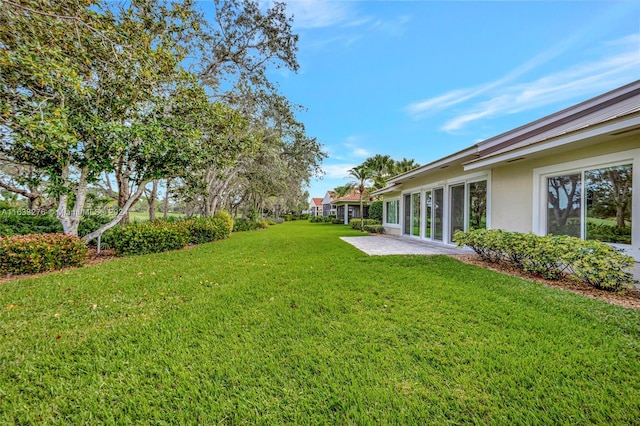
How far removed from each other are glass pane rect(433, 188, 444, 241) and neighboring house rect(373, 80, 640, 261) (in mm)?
243

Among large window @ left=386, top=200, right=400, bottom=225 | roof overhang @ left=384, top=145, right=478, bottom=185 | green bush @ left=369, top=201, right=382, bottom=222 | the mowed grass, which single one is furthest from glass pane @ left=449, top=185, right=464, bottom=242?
green bush @ left=369, top=201, right=382, bottom=222

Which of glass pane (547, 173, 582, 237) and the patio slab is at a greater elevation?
glass pane (547, 173, 582, 237)

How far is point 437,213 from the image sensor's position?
11281mm

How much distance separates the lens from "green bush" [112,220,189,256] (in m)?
8.45

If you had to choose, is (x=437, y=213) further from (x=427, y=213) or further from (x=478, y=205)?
(x=478, y=205)

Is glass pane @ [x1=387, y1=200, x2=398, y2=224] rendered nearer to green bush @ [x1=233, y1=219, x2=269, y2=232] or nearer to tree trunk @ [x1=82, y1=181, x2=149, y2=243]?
green bush @ [x1=233, y1=219, x2=269, y2=232]

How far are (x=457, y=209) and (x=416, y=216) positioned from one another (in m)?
3.35

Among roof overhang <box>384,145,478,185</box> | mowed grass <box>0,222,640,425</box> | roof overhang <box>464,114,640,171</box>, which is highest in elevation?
roof overhang <box>384,145,478,185</box>

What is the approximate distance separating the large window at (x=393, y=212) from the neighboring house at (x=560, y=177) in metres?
6.02

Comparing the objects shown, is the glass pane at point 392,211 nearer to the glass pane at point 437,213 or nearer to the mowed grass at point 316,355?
the glass pane at point 437,213

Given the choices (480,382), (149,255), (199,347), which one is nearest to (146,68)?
(149,255)

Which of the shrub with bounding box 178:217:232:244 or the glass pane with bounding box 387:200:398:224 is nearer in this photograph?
the shrub with bounding box 178:217:232:244

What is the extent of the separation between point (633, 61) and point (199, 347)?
46.9 feet

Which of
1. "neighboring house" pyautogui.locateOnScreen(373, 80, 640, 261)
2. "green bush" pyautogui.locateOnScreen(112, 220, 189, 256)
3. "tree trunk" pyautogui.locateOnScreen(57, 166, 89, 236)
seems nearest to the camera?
"neighboring house" pyautogui.locateOnScreen(373, 80, 640, 261)
